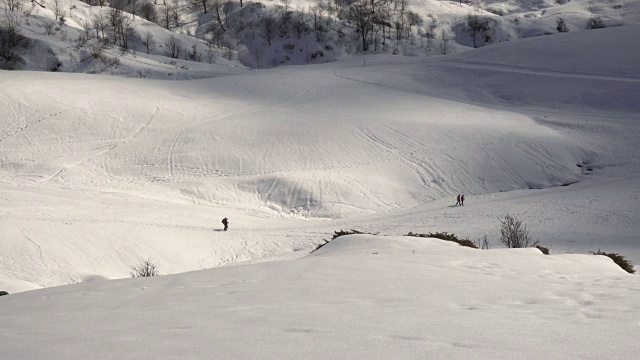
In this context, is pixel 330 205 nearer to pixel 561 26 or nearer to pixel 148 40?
Answer: pixel 148 40

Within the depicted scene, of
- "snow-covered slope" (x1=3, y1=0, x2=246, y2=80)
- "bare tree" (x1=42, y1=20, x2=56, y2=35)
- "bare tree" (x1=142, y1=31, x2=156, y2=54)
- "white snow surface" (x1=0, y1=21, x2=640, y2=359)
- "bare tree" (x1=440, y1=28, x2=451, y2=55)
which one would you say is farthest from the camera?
"bare tree" (x1=440, y1=28, x2=451, y2=55)

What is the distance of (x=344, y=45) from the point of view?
A: 9106cm

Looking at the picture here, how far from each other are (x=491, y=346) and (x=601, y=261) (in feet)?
30.9

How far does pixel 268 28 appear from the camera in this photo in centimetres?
9681

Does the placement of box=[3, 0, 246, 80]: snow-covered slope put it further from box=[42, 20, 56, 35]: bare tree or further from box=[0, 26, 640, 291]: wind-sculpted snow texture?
box=[0, 26, 640, 291]: wind-sculpted snow texture

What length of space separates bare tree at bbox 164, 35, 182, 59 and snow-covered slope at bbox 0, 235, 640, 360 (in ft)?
244

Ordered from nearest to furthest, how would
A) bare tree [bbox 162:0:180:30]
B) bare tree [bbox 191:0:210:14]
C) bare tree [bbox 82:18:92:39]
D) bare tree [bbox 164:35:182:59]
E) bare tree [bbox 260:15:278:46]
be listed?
1. bare tree [bbox 82:18:92:39]
2. bare tree [bbox 164:35:182:59]
3. bare tree [bbox 260:15:278:46]
4. bare tree [bbox 162:0:180:30]
5. bare tree [bbox 191:0:210:14]

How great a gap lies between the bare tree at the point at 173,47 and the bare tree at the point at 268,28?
634 inches

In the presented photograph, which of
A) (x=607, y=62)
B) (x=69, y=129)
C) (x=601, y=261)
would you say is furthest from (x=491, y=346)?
(x=607, y=62)

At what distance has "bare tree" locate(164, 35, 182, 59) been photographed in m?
81.1

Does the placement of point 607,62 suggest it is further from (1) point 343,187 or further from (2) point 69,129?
(2) point 69,129

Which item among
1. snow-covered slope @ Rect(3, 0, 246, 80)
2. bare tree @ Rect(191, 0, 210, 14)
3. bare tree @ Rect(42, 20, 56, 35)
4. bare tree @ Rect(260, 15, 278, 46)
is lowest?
snow-covered slope @ Rect(3, 0, 246, 80)

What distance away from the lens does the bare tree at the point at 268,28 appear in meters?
96.3

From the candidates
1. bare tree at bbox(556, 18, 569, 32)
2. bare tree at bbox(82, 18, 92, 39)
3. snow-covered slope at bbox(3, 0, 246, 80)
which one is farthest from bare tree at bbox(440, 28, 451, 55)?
bare tree at bbox(82, 18, 92, 39)
